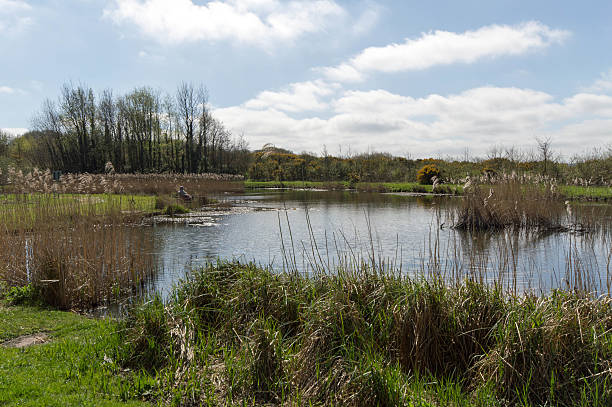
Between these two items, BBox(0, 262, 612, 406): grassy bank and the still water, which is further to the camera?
the still water

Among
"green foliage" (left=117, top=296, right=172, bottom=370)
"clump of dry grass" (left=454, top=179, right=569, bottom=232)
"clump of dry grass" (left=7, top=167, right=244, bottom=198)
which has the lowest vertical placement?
"green foliage" (left=117, top=296, right=172, bottom=370)

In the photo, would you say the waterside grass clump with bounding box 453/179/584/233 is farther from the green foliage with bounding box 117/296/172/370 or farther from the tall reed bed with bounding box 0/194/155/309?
the green foliage with bounding box 117/296/172/370

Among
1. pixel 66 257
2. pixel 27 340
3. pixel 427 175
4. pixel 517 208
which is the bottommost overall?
pixel 27 340

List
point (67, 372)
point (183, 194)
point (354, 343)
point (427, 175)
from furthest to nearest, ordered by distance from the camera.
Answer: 1. point (427, 175)
2. point (183, 194)
3. point (354, 343)
4. point (67, 372)

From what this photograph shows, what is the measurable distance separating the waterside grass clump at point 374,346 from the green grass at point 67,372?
21 centimetres

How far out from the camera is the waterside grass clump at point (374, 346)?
10.0ft

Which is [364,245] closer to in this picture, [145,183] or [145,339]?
[145,339]

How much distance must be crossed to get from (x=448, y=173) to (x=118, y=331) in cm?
3622

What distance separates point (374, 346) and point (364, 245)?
7.51 meters

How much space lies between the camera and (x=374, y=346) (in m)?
3.78

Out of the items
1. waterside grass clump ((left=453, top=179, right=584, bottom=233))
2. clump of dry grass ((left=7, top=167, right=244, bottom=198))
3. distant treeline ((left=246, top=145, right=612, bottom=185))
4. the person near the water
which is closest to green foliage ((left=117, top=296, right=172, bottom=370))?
clump of dry grass ((left=7, top=167, right=244, bottom=198))

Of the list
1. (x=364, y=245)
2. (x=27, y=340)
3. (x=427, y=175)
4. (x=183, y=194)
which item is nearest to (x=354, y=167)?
(x=427, y=175)

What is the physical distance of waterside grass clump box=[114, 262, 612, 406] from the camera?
10.0 ft

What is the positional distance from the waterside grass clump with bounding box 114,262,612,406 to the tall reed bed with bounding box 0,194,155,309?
7.68ft
